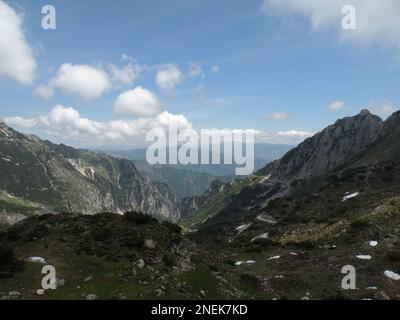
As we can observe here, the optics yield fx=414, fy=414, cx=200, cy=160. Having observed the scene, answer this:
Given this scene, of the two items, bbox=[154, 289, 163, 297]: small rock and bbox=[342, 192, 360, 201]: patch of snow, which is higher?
bbox=[342, 192, 360, 201]: patch of snow

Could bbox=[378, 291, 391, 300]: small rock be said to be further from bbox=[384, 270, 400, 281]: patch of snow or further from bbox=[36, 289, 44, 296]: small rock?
bbox=[36, 289, 44, 296]: small rock

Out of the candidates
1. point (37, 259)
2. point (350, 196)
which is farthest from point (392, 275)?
point (350, 196)

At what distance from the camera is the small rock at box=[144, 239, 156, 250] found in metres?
34.4

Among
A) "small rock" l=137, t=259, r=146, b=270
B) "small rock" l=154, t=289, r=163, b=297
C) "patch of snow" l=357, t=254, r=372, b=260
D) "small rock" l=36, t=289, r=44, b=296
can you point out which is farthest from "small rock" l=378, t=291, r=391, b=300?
"small rock" l=36, t=289, r=44, b=296

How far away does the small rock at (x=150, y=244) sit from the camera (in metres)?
34.4

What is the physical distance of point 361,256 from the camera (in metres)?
45.0

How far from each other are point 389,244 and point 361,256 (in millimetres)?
5669

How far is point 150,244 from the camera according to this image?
1366 inches

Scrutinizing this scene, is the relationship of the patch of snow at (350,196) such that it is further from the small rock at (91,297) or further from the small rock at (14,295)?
the small rock at (14,295)

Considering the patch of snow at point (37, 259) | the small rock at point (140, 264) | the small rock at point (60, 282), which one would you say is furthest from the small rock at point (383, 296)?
the patch of snow at point (37, 259)

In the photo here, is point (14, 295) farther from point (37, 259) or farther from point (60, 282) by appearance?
point (37, 259)

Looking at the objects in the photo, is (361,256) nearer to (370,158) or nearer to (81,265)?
(81,265)
